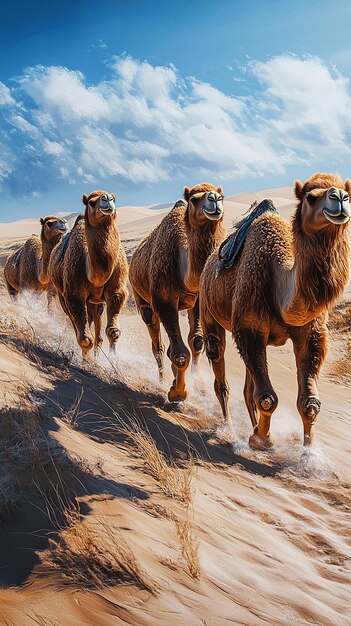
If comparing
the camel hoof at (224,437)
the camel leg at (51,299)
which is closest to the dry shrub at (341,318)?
the camel leg at (51,299)

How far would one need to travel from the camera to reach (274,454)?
19.9 ft

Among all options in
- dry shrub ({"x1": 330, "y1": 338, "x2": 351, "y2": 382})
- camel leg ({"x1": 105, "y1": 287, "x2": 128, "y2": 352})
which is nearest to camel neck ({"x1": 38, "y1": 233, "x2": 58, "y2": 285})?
camel leg ({"x1": 105, "y1": 287, "x2": 128, "y2": 352})

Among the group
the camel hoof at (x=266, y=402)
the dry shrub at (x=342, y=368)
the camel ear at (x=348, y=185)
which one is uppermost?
the camel ear at (x=348, y=185)

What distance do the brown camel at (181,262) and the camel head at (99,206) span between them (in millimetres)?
664

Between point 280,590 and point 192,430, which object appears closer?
point 280,590

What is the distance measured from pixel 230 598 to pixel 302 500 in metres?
2.00

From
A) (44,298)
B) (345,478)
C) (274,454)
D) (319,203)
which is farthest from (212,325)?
(44,298)

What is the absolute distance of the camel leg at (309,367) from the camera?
5.69m

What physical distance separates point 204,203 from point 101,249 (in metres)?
2.40

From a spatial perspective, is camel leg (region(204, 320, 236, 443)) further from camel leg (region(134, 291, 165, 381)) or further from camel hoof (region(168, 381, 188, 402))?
camel leg (region(134, 291, 165, 381))

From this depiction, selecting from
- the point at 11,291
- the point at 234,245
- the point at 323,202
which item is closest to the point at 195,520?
the point at 323,202

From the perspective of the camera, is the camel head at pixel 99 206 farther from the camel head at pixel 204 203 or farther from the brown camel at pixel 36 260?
the brown camel at pixel 36 260

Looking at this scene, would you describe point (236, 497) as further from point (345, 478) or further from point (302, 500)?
point (345, 478)

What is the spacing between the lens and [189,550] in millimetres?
3293
